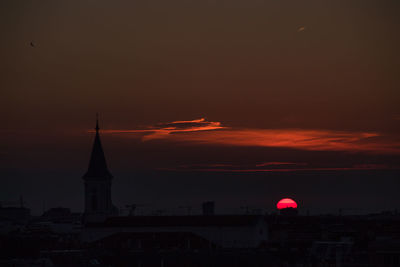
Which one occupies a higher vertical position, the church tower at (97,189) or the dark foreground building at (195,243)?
the church tower at (97,189)

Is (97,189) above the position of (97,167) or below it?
below

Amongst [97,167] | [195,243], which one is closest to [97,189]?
[97,167]

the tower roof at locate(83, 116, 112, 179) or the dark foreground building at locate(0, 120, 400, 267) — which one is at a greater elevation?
the tower roof at locate(83, 116, 112, 179)

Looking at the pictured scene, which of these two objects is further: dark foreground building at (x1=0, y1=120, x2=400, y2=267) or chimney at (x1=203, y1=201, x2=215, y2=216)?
chimney at (x1=203, y1=201, x2=215, y2=216)

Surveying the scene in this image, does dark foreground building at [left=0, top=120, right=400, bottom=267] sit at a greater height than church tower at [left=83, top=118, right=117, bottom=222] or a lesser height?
lesser

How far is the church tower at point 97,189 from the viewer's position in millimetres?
102625

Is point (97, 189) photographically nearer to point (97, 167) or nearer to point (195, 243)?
point (97, 167)

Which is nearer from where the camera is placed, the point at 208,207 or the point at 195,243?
the point at 195,243

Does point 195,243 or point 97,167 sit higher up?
point 97,167

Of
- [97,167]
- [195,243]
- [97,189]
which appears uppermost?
[97,167]

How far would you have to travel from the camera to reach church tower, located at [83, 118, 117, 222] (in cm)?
10262

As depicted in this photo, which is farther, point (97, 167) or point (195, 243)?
point (97, 167)

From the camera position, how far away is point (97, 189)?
102750 mm

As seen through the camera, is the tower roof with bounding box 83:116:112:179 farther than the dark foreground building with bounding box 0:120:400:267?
Yes
